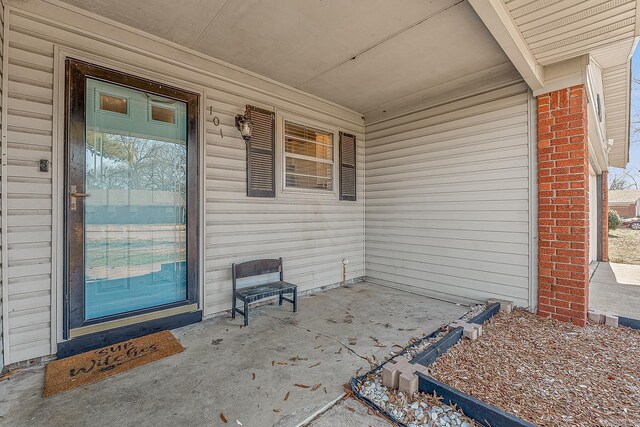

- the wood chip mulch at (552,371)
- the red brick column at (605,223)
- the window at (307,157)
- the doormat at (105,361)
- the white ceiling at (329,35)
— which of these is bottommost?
the doormat at (105,361)

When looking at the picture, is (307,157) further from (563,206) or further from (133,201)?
(563,206)

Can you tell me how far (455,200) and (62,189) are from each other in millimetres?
4574

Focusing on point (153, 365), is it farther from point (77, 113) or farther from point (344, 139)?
point (344, 139)

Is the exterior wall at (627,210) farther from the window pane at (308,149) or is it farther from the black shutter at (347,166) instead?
the window pane at (308,149)

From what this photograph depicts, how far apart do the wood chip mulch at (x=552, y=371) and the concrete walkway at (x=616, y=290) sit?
2.54ft

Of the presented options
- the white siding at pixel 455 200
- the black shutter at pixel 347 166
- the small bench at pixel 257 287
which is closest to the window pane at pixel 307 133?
the black shutter at pixel 347 166

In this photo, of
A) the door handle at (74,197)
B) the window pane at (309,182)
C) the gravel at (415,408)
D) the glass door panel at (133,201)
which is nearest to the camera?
the gravel at (415,408)

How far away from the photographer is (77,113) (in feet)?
8.42

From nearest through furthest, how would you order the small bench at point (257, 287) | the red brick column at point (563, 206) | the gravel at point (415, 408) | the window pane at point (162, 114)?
1. the gravel at point (415, 408)
2. the window pane at point (162, 114)
3. the red brick column at point (563, 206)
4. the small bench at point (257, 287)

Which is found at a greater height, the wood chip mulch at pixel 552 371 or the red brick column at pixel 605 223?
the red brick column at pixel 605 223

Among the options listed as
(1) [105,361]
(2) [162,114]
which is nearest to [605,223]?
(2) [162,114]

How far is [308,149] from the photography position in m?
4.59

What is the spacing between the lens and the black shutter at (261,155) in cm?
375

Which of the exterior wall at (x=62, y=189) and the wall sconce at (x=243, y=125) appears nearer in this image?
the exterior wall at (x=62, y=189)
